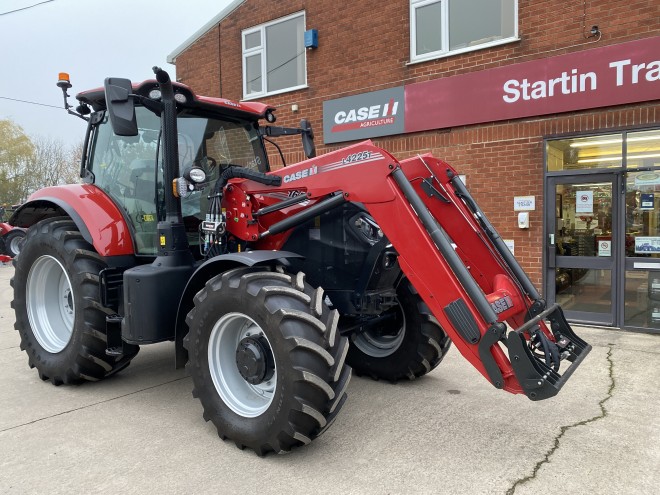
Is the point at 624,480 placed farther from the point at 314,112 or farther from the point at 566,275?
the point at 314,112

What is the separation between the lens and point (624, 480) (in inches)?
111

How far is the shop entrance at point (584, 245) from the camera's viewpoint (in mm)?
6613

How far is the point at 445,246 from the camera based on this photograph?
2984 mm

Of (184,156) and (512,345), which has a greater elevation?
(184,156)

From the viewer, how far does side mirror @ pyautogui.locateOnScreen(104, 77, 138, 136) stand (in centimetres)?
345

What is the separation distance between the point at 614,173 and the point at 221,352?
557 cm

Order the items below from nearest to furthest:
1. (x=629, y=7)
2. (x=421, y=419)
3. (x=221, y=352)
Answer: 1. (x=221, y=352)
2. (x=421, y=419)
3. (x=629, y=7)

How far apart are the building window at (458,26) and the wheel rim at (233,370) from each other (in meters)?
5.86

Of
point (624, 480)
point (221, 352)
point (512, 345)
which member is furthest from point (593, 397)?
point (221, 352)

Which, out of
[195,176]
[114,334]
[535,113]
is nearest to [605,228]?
[535,113]

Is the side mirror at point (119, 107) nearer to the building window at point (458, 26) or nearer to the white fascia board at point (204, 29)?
the building window at point (458, 26)

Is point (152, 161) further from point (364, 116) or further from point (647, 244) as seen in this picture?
point (647, 244)

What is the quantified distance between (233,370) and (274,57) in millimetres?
7606

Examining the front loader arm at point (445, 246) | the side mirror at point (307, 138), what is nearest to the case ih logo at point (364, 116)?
the side mirror at point (307, 138)
